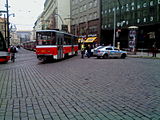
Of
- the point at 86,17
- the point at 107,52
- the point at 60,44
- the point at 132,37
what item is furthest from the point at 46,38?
the point at 86,17

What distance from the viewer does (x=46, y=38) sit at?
18422mm

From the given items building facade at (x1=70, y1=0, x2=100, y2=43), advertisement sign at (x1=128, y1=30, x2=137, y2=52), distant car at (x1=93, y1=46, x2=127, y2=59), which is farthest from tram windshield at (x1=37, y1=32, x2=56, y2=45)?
building facade at (x1=70, y1=0, x2=100, y2=43)

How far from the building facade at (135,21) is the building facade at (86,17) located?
2953 mm

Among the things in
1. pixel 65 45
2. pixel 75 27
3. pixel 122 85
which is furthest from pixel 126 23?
pixel 122 85

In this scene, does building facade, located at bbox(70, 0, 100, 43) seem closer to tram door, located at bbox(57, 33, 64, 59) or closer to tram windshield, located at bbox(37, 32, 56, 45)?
tram door, located at bbox(57, 33, 64, 59)

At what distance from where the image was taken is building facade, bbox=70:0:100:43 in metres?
51.5

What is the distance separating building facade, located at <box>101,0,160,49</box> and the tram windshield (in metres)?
14.5

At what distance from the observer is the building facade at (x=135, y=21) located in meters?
33.2

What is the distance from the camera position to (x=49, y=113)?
4.52 metres

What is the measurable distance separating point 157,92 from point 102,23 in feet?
143

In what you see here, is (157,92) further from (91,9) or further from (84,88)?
(91,9)

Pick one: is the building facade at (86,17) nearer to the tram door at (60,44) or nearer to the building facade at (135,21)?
the building facade at (135,21)

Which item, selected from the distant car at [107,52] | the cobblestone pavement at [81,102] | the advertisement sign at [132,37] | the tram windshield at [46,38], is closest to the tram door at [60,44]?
the tram windshield at [46,38]

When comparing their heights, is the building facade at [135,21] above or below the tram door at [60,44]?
above
